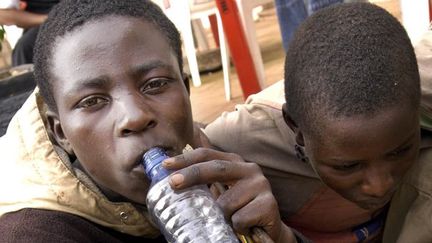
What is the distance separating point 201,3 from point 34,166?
3535 mm

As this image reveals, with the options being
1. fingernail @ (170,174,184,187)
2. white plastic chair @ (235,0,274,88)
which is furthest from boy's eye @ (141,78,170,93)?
white plastic chair @ (235,0,274,88)

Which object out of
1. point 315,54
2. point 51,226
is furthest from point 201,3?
point 51,226

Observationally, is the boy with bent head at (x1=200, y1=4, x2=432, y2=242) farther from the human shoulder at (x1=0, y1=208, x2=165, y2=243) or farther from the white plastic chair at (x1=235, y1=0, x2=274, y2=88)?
the white plastic chair at (x1=235, y1=0, x2=274, y2=88)

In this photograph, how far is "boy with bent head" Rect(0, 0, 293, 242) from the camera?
1001mm

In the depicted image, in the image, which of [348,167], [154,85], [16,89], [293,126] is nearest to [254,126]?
[293,126]

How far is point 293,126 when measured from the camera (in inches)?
54.6

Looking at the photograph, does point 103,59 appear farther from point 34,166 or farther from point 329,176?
Result: point 329,176

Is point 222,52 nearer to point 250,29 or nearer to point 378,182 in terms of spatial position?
point 250,29

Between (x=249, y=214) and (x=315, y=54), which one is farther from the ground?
(x=315, y=54)

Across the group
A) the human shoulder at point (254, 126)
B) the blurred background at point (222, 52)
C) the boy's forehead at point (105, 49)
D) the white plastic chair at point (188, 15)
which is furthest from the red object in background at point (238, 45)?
the boy's forehead at point (105, 49)

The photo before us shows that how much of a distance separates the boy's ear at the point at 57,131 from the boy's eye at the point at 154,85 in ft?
0.69

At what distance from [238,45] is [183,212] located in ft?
8.22

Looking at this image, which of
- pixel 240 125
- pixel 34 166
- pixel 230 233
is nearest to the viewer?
pixel 230 233

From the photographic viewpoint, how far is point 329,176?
4.29 feet
